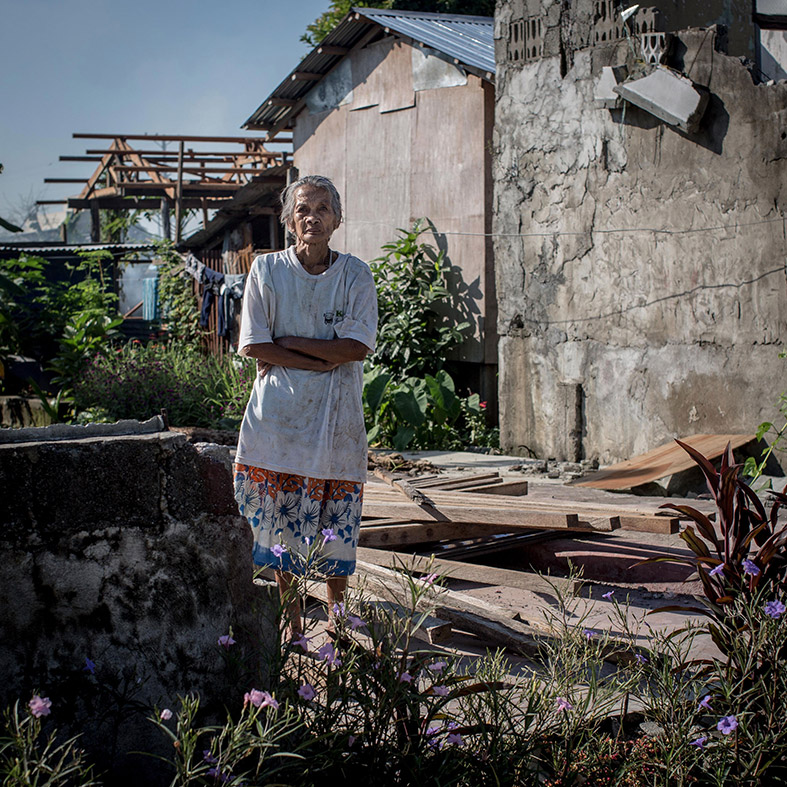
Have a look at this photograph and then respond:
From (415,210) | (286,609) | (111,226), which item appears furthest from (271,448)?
(111,226)

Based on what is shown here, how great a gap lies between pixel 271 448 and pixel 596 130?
515cm

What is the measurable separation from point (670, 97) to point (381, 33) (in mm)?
5344

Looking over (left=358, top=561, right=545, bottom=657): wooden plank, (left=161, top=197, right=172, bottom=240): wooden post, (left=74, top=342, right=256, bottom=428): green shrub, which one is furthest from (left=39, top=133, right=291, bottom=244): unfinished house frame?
(left=358, top=561, right=545, bottom=657): wooden plank

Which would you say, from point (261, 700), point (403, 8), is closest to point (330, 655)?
point (261, 700)

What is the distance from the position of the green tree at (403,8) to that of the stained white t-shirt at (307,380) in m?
15.4

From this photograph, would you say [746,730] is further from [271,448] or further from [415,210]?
[415,210]

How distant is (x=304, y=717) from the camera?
6.62ft

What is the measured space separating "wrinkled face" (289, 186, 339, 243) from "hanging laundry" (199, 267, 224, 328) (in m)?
10.5

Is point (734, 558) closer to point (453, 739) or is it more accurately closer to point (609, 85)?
point (453, 739)

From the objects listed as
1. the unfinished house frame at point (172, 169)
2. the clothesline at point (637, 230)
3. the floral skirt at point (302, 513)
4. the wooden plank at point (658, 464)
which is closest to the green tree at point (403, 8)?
the unfinished house frame at point (172, 169)

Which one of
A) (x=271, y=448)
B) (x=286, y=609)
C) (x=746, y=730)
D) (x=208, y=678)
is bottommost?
(x=746, y=730)

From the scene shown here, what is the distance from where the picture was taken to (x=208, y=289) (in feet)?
45.6

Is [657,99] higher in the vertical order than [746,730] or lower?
higher

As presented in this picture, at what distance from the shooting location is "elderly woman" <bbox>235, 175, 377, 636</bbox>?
324 cm
